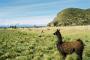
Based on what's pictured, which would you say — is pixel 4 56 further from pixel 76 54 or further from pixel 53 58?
pixel 76 54

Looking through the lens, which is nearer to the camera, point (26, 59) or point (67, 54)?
point (67, 54)

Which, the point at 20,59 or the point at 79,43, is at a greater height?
the point at 79,43

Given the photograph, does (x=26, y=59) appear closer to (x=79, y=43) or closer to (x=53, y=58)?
(x=53, y=58)

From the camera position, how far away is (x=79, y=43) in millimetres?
19188

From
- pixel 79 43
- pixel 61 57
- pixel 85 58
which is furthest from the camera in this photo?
pixel 85 58

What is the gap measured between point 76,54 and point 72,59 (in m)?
1.39

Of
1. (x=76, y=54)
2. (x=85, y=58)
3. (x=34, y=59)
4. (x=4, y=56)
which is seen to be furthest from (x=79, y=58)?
(x=4, y=56)

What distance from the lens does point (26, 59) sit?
22.5 meters

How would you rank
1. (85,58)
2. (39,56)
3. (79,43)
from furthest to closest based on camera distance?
(39,56), (85,58), (79,43)

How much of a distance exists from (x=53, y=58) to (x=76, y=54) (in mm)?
3084

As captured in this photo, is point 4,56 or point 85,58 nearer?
point 85,58

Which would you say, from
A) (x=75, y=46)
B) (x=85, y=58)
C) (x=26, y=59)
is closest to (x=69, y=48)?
(x=75, y=46)

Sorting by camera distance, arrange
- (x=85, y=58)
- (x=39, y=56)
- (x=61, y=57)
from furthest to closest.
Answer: (x=39, y=56) → (x=85, y=58) → (x=61, y=57)

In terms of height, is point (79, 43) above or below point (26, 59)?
above
